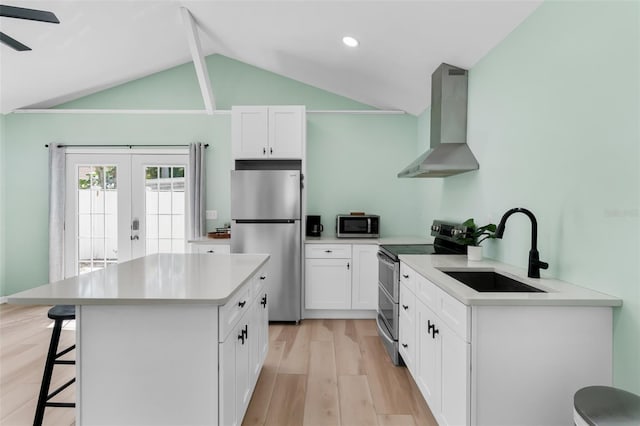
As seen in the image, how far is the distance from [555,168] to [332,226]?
A: 2.97 m

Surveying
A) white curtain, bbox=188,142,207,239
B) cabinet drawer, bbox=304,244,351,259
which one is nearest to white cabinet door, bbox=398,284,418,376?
cabinet drawer, bbox=304,244,351,259

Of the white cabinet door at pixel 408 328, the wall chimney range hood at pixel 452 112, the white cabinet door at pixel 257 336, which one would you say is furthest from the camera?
the wall chimney range hood at pixel 452 112

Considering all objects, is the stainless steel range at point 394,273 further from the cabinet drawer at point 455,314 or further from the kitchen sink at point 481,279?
the cabinet drawer at point 455,314

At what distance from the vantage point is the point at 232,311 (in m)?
1.64

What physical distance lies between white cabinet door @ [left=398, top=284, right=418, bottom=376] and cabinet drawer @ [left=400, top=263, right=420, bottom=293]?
4 cm

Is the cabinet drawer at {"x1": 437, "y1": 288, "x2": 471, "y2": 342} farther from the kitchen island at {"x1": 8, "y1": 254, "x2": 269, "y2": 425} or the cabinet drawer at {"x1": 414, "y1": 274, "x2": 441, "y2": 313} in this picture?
the kitchen island at {"x1": 8, "y1": 254, "x2": 269, "y2": 425}

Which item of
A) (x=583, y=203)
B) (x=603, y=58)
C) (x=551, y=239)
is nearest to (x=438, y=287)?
(x=551, y=239)

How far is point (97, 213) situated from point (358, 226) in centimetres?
349

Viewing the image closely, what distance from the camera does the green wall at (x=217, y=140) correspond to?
454 cm

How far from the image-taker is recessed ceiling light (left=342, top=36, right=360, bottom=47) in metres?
3.02

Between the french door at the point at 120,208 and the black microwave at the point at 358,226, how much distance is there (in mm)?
2124

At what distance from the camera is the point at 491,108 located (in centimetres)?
251

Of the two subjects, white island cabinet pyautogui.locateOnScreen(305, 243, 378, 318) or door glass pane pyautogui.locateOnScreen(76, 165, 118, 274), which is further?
door glass pane pyautogui.locateOnScreen(76, 165, 118, 274)

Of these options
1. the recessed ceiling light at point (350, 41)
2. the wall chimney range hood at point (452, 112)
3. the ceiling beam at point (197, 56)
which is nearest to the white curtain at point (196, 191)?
the ceiling beam at point (197, 56)
